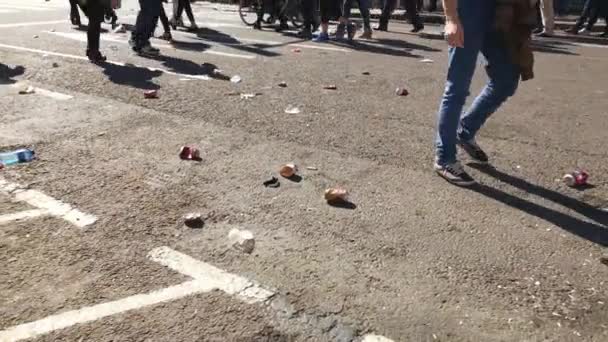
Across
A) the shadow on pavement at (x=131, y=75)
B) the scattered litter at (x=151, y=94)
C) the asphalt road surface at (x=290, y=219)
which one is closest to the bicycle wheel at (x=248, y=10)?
the shadow on pavement at (x=131, y=75)

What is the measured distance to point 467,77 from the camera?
13.0 ft

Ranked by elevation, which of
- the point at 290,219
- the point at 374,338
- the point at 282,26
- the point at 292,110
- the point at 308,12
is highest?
the point at 308,12

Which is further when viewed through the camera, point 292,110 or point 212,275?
point 292,110

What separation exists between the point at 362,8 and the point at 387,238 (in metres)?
8.78

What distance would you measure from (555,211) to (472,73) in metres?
1.04

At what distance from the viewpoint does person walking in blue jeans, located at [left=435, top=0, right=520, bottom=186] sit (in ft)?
12.3

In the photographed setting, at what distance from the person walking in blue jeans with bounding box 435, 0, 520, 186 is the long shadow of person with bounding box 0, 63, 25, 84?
17.0 feet

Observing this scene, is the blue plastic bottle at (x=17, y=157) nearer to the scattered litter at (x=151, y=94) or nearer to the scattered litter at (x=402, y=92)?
the scattered litter at (x=151, y=94)

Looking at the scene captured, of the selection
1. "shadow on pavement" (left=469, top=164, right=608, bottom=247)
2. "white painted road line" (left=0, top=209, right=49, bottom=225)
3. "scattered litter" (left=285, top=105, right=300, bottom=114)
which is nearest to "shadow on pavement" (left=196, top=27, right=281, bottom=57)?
"scattered litter" (left=285, top=105, right=300, bottom=114)

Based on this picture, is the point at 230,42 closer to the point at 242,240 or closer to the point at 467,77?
the point at 467,77

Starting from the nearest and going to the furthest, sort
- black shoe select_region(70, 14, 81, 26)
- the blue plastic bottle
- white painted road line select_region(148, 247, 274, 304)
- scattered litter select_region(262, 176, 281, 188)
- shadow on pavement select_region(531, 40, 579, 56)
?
white painted road line select_region(148, 247, 274, 304) → scattered litter select_region(262, 176, 281, 188) → the blue plastic bottle → shadow on pavement select_region(531, 40, 579, 56) → black shoe select_region(70, 14, 81, 26)

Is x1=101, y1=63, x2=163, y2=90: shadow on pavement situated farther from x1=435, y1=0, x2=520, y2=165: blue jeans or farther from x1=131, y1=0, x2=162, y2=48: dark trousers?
x1=435, y1=0, x2=520, y2=165: blue jeans

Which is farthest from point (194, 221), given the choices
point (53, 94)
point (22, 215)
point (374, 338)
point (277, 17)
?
point (277, 17)

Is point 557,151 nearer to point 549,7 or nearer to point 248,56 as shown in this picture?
point 549,7
